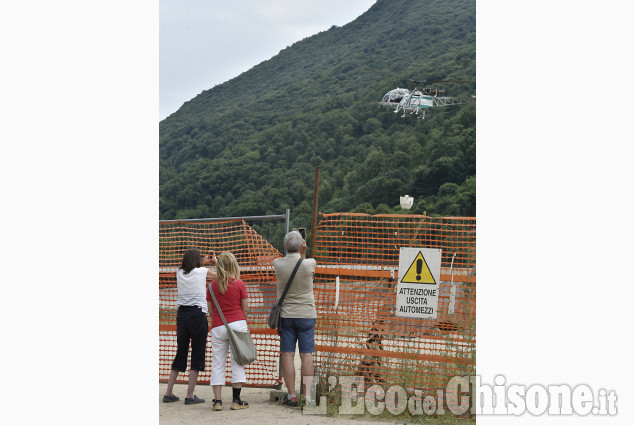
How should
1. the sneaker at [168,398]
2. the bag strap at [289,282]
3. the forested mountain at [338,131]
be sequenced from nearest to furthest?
the bag strap at [289,282] → the sneaker at [168,398] → the forested mountain at [338,131]

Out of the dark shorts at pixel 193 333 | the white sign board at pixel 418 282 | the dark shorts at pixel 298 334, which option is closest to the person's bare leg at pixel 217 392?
the dark shorts at pixel 193 333

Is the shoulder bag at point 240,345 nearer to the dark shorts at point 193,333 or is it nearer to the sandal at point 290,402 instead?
the dark shorts at point 193,333

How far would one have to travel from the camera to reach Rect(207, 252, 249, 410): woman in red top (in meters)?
6.79

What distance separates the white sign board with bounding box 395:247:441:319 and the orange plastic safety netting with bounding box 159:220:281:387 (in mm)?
1649

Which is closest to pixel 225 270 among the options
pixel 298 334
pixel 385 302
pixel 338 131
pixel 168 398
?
pixel 298 334

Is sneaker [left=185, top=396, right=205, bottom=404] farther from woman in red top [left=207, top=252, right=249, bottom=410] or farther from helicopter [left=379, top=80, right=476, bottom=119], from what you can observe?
helicopter [left=379, top=80, right=476, bottom=119]

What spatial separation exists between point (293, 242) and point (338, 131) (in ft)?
271

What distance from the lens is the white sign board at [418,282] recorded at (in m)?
6.82

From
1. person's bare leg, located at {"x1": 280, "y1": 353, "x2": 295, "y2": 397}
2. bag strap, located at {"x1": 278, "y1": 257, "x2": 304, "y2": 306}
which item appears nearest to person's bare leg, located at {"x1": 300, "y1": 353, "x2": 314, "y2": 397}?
person's bare leg, located at {"x1": 280, "y1": 353, "x2": 295, "y2": 397}

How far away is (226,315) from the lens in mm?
6828

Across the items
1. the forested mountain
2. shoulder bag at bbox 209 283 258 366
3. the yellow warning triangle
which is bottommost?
shoulder bag at bbox 209 283 258 366

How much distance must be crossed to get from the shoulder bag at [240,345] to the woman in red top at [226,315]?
0.13 feet

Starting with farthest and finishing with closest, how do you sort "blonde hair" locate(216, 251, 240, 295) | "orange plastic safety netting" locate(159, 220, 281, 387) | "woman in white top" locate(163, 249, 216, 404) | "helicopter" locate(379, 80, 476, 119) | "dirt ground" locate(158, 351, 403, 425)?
"helicopter" locate(379, 80, 476, 119) → "orange plastic safety netting" locate(159, 220, 281, 387) → "woman in white top" locate(163, 249, 216, 404) → "blonde hair" locate(216, 251, 240, 295) → "dirt ground" locate(158, 351, 403, 425)

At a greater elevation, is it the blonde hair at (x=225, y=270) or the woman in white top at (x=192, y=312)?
the blonde hair at (x=225, y=270)
